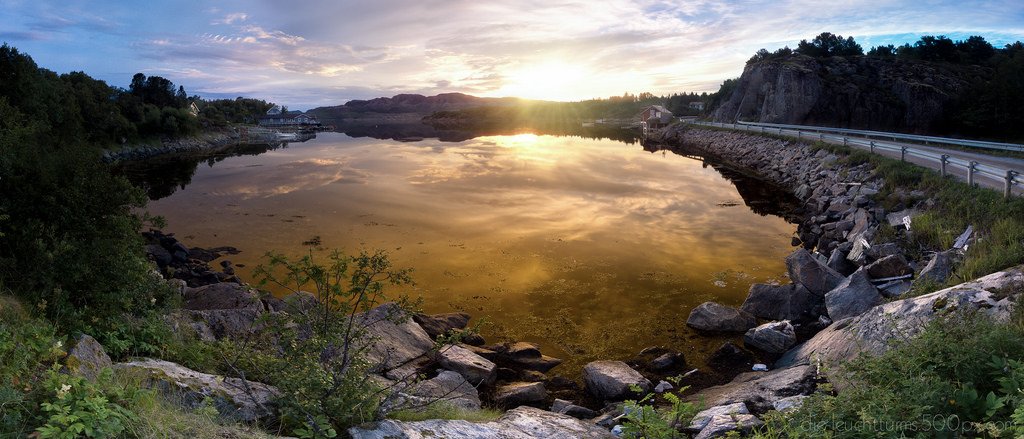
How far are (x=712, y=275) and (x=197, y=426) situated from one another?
1375 centimetres

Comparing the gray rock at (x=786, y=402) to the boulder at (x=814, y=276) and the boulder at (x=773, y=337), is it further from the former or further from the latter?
the boulder at (x=814, y=276)

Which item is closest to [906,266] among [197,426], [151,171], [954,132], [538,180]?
[197,426]

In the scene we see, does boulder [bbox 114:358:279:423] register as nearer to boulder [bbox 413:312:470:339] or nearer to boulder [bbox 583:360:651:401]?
boulder [bbox 583:360:651:401]

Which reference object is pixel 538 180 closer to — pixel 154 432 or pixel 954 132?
pixel 154 432

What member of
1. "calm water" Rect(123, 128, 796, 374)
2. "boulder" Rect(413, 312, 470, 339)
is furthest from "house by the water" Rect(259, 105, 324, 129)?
"boulder" Rect(413, 312, 470, 339)

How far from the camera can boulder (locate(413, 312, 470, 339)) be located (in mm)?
11406

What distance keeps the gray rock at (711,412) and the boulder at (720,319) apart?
4.32 metres

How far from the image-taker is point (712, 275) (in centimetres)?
1512

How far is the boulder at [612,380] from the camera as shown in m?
9.03

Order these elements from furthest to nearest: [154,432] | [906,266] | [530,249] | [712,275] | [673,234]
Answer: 1. [673,234]
2. [530,249]
3. [712,275]
4. [906,266]
5. [154,432]

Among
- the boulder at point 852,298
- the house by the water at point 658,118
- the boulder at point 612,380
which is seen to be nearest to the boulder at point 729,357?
the boulder at point 612,380

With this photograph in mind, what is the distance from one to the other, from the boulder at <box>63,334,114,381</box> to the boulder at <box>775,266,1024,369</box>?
862 centimetres

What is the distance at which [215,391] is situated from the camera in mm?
5332

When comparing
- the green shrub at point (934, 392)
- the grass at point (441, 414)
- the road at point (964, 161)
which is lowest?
the grass at point (441, 414)
